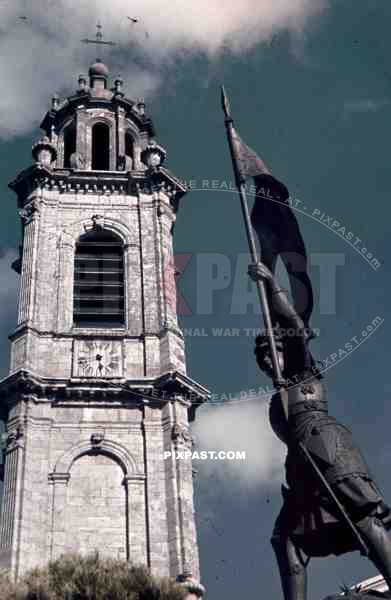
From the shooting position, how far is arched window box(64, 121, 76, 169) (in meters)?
35.8

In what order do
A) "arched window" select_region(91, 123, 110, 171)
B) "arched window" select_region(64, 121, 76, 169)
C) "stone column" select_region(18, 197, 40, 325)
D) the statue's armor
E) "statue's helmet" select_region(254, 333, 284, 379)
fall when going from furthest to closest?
"arched window" select_region(91, 123, 110, 171) → "arched window" select_region(64, 121, 76, 169) → "stone column" select_region(18, 197, 40, 325) → "statue's helmet" select_region(254, 333, 284, 379) → the statue's armor

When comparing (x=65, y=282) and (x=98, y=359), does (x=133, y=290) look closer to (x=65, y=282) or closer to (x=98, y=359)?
(x=65, y=282)

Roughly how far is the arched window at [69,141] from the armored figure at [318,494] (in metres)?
25.6

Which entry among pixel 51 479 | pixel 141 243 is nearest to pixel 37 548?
pixel 51 479

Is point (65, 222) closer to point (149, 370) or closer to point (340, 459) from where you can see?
point (149, 370)

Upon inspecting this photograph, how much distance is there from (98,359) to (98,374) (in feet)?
1.95

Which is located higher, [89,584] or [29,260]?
[29,260]

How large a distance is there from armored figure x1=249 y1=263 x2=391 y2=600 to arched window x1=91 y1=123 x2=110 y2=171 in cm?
2590

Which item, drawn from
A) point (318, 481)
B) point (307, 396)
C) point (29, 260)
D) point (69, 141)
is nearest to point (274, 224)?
point (307, 396)

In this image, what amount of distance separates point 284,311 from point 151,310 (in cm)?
1707

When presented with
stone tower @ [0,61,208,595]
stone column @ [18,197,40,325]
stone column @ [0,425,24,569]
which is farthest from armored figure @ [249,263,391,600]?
stone column @ [18,197,40,325]

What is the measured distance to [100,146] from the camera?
36.7 meters

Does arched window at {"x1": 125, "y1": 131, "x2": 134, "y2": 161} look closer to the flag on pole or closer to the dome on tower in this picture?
the dome on tower

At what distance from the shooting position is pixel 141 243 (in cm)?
3111
